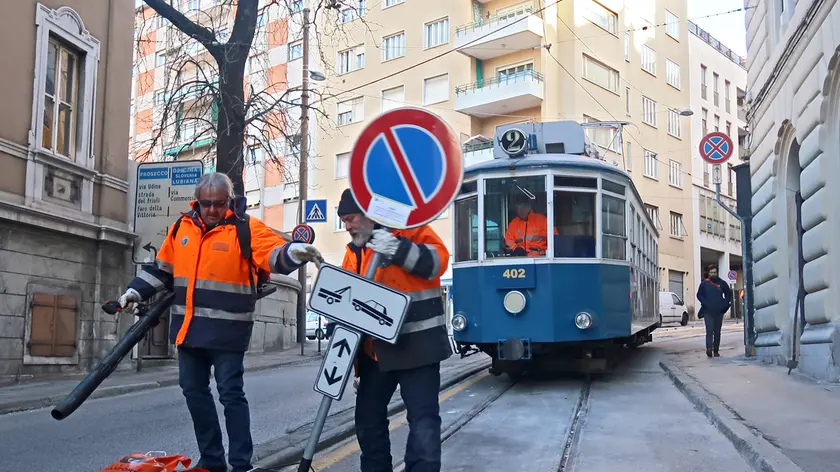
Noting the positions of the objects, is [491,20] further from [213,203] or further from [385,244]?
[385,244]

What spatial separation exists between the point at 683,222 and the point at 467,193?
3618cm

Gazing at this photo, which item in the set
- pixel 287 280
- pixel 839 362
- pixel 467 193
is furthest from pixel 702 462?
pixel 287 280

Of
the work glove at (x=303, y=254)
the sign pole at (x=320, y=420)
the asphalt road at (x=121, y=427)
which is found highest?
the work glove at (x=303, y=254)

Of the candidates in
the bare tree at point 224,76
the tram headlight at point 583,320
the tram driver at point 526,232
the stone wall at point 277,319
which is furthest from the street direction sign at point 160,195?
the stone wall at point 277,319

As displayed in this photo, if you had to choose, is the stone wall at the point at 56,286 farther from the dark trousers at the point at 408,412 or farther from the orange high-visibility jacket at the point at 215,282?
the dark trousers at the point at 408,412

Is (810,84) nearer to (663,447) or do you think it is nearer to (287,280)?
(663,447)

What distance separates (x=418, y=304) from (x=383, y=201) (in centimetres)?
56

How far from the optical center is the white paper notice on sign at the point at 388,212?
3.94m

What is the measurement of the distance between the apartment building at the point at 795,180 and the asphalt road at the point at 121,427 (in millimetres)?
6073

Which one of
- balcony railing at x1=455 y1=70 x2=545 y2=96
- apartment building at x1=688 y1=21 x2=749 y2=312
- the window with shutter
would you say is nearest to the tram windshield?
the window with shutter

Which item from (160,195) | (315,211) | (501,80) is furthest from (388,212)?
(501,80)

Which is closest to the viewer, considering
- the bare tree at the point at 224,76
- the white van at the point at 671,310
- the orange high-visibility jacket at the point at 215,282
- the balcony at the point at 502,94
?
the orange high-visibility jacket at the point at 215,282

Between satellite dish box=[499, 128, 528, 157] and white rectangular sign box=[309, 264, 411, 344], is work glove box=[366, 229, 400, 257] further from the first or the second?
satellite dish box=[499, 128, 528, 157]

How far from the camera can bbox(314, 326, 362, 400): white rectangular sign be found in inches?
155
